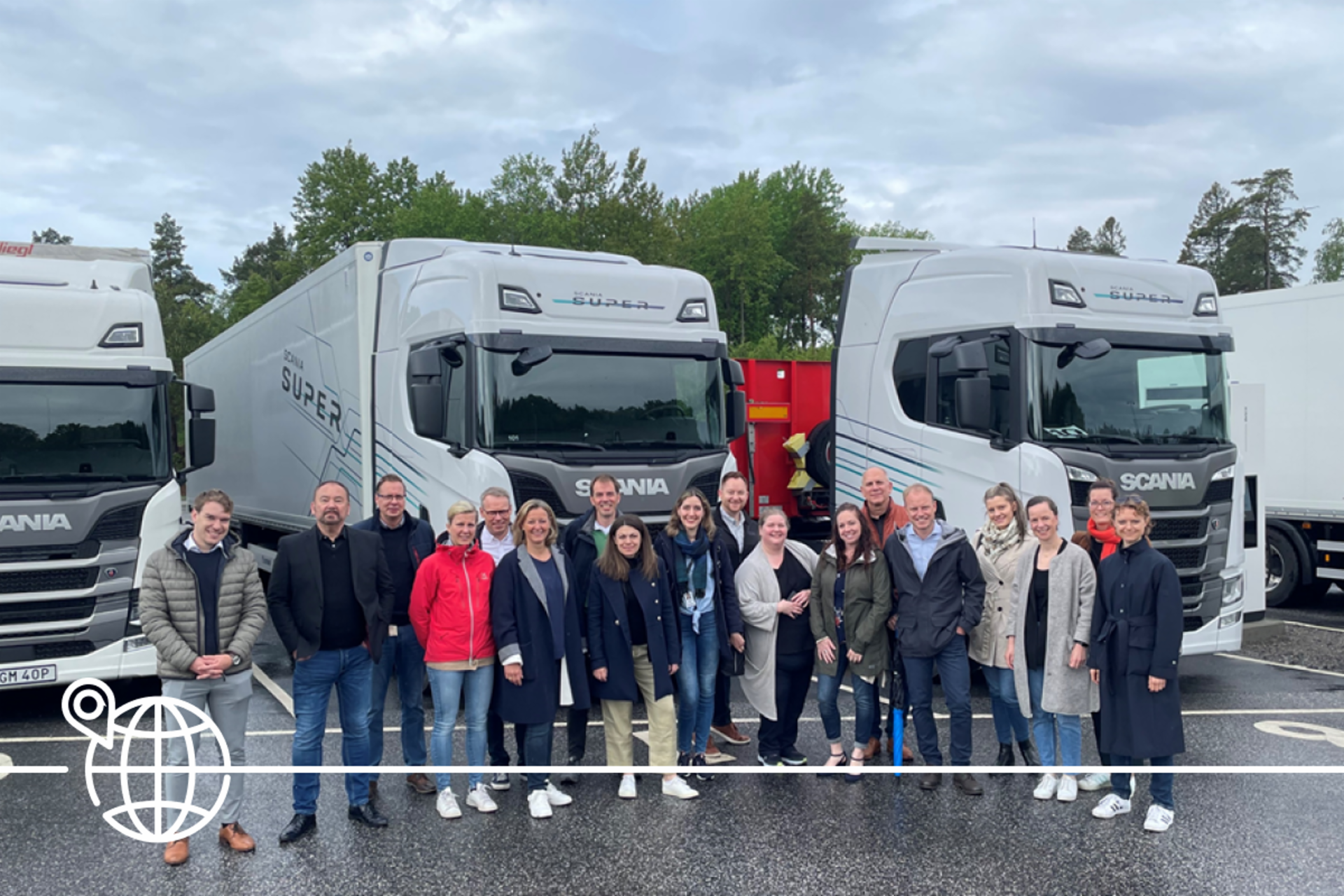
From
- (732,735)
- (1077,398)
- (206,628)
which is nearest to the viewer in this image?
(206,628)

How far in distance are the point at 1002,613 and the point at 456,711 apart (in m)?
3.13

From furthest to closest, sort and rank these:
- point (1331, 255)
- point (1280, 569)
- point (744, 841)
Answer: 1. point (1331, 255)
2. point (1280, 569)
3. point (744, 841)

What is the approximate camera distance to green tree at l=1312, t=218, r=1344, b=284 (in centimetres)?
6506

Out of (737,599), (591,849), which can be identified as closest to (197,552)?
(591,849)

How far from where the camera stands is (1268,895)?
15.1 ft

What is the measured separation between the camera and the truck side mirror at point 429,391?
25.9 ft

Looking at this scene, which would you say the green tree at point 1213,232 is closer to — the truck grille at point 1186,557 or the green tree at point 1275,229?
the green tree at point 1275,229

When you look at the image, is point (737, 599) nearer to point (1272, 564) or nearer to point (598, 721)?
point (598, 721)

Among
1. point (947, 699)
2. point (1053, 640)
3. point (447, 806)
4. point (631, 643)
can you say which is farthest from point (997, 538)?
point (447, 806)

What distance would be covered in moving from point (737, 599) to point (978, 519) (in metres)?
2.63

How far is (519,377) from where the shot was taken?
791 centimetres

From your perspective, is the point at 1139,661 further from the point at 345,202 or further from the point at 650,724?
the point at 345,202

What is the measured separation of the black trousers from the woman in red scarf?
63.0 inches

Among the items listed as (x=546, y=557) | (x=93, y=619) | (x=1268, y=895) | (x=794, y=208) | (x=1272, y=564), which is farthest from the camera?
(x=794, y=208)
